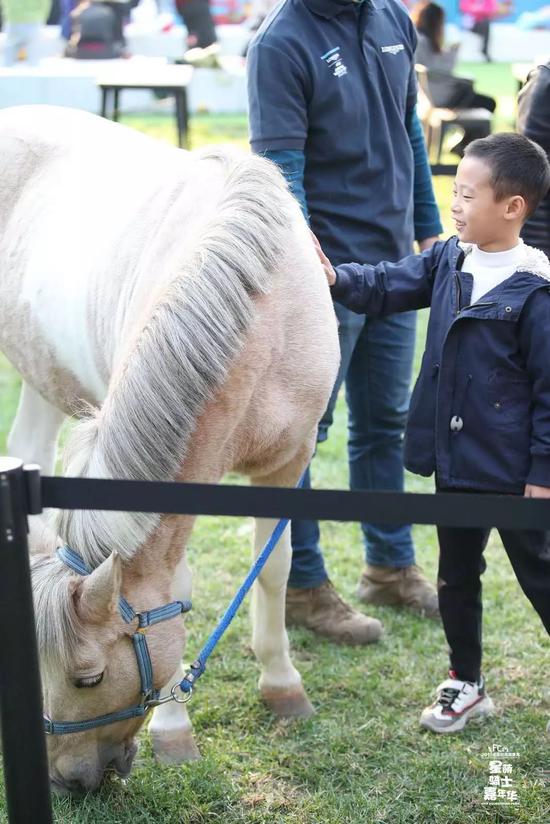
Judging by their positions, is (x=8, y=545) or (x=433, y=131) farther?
(x=433, y=131)

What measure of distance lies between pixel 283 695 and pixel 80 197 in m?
1.70

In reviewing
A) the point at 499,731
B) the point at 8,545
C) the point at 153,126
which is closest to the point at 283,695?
the point at 499,731

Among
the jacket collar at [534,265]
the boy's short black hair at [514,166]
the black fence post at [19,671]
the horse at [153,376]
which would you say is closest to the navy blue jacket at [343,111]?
the horse at [153,376]

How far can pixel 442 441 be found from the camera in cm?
256

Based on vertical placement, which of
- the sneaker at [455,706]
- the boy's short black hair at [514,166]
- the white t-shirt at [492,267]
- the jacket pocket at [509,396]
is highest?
the boy's short black hair at [514,166]

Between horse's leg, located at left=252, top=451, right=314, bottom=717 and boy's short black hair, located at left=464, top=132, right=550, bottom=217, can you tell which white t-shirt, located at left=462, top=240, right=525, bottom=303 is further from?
horse's leg, located at left=252, top=451, right=314, bottom=717

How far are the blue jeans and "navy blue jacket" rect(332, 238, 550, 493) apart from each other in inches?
27.4

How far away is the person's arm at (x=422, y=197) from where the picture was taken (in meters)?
3.53

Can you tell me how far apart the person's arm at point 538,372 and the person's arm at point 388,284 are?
0.40 meters

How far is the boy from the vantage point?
2.41 metres

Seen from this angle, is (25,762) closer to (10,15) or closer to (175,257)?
(175,257)

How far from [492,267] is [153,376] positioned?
3.03ft

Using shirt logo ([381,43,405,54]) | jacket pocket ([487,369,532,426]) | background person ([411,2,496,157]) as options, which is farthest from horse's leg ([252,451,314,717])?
background person ([411,2,496,157])

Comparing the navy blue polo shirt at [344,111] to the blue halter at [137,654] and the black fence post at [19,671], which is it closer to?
the blue halter at [137,654]
